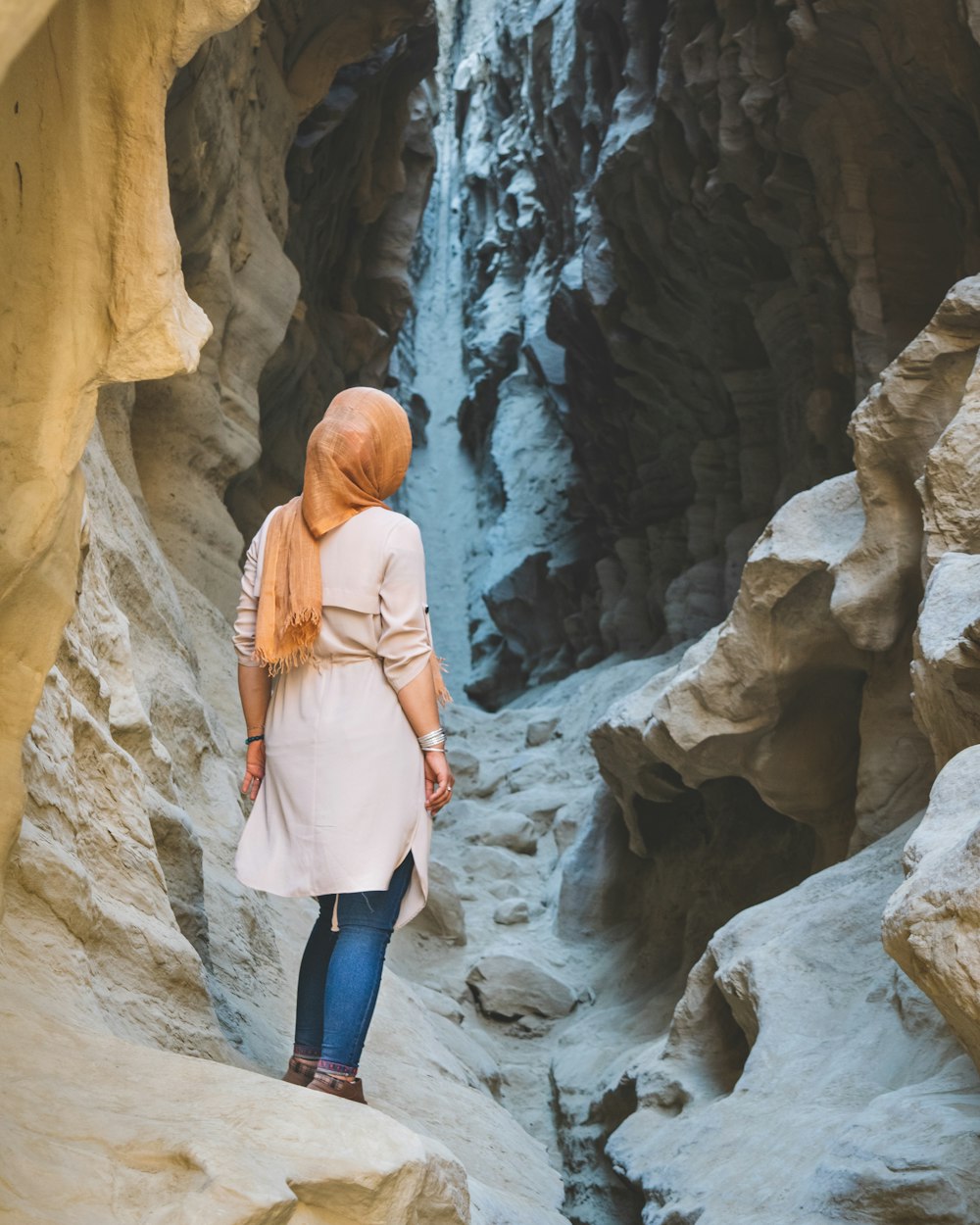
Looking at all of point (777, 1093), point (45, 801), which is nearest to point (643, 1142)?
point (777, 1093)

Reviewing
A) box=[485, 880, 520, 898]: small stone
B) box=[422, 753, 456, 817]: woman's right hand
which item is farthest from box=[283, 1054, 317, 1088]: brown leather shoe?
box=[485, 880, 520, 898]: small stone

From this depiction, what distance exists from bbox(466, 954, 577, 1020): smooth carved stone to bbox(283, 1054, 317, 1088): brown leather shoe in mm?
4981

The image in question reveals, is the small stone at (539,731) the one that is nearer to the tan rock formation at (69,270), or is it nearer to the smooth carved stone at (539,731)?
the smooth carved stone at (539,731)

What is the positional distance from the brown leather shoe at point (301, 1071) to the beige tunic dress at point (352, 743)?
1.39ft

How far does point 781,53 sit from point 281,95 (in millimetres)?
4867

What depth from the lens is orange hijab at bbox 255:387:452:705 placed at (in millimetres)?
3473

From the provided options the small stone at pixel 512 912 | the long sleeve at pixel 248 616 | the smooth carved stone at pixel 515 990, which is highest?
the long sleeve at pixel 248 616

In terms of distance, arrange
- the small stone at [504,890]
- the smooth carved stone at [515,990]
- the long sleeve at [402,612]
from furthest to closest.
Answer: the small stone at [504,890], the smooth carved stone at [515,990], the long sleeve at [402,612]

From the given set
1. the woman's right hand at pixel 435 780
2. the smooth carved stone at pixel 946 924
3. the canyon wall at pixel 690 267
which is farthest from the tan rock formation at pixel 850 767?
the canyon wall at pixel 690 267

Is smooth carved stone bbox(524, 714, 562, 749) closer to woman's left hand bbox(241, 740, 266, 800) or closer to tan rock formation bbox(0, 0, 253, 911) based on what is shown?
woman's left hand bbox(241, 740, 266, 800)

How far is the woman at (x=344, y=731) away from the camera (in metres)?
3.30

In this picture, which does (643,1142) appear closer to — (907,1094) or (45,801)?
(907,1094)

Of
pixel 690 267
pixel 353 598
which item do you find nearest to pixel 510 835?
pixel 690 267

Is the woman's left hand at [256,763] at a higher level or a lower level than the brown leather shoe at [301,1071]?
higher
